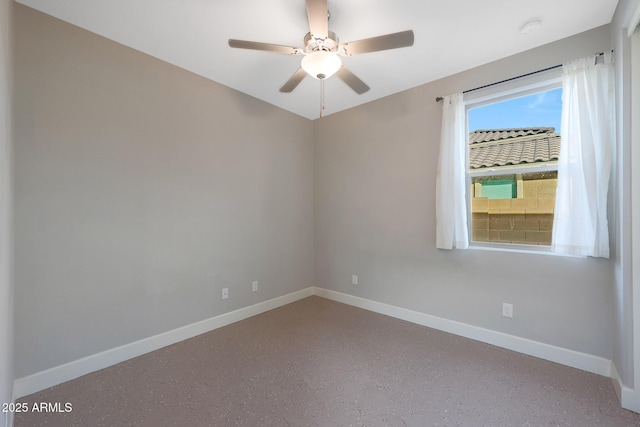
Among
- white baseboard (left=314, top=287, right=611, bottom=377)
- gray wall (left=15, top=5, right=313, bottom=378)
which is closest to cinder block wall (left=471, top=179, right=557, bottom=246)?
white baseboard (left=314, top=287, right=611, bottom=377)

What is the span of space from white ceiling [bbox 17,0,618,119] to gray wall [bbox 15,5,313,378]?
252 mm

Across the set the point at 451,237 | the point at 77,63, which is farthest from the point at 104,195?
the point at 451,237

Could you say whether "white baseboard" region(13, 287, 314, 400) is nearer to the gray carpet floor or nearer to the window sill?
the gray carpet floor

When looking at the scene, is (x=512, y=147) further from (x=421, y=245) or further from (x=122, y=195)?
(x=122, y=195)

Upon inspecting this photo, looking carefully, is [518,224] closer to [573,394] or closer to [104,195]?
[573,394]

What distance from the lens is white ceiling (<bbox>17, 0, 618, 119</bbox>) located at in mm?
1781

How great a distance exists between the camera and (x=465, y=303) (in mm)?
2578

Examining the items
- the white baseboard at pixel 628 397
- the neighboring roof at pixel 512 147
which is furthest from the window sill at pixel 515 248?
the white baseboard at pixel 628 397

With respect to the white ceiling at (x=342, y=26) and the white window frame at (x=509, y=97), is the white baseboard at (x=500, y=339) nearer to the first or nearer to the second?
the white window frame at (x=509, y=97)

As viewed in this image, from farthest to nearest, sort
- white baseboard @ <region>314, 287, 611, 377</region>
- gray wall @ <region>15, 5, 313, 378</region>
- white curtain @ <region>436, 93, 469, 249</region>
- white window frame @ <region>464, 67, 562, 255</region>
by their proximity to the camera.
Answer: white curtain @ <region>436, 93, 469, 249</region>
white window frame @ <region>464, 67, 562, 255</region>
white baseboard @ <region>314, 287, 611, 377</region>
gray wall @ <region>15, 5, 313, 378</region>

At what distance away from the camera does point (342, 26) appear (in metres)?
1.96

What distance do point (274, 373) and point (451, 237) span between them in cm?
200

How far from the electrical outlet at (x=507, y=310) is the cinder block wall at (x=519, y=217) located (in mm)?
573

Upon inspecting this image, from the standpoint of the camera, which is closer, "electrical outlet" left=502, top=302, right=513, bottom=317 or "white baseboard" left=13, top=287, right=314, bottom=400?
"white baseboard" left=13, top=287, right=314, bottom=400
